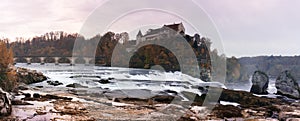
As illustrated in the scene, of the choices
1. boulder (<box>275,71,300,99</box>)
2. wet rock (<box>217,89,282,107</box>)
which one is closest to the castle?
boulder (<box>275,71,300,99</box>)

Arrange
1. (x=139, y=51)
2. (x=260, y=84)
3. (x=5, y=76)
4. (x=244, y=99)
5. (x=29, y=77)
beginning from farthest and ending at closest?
1. (x=139, y=51)
2. (x=260, y=84)
3. (x=29, y=77)
4. (x=244, y=99)
5. (x=5, y=76)

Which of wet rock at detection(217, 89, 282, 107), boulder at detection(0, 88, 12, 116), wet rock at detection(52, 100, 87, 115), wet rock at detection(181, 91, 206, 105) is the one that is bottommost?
wet rock at detection(217, 89, 282, 107)

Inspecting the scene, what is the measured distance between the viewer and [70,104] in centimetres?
1931

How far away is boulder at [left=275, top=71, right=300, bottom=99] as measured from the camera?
38906mm

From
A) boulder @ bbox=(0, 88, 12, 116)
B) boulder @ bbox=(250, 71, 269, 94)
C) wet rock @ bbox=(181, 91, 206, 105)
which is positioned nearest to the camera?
boulder @ bbox=(0, 88, 12, 116)

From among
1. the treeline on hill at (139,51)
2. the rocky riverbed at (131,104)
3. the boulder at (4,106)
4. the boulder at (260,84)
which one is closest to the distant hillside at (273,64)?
the treeline on hill at (139,51)

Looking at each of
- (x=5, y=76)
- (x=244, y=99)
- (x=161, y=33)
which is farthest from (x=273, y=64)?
(x=5, y=76)

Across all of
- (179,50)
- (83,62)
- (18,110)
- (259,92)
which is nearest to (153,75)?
(259,92)

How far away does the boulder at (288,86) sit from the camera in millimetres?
38906

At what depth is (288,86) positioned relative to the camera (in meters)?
40.5

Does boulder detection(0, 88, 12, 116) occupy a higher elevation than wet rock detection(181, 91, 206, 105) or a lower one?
higher

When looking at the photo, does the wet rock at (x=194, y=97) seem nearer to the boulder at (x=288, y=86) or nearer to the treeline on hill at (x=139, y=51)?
the boulder at (x=288, y=86)

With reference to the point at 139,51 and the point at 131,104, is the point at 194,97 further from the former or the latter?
the point at 139,51

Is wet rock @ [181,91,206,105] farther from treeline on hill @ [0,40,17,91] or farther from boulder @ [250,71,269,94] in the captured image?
boulder @ [250,71,269,94]
